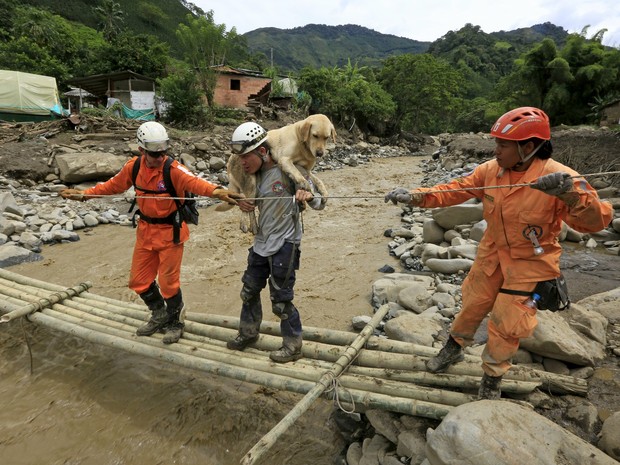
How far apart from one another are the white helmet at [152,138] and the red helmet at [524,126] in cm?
284

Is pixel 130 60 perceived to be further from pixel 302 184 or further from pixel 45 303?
pixel 302 184

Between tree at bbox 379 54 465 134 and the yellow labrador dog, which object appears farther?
tree at bbox 379 54 465 134

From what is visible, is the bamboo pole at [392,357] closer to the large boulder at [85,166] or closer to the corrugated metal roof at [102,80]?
the large boulder at [85,166]

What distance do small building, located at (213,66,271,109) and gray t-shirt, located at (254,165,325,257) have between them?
84.2 feet

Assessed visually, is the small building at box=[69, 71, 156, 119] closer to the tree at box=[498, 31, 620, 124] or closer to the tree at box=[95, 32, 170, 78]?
the tree at box=[95, 32, 170, 78]

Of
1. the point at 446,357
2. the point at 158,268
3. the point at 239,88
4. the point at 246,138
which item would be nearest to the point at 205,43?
the point at 239,88

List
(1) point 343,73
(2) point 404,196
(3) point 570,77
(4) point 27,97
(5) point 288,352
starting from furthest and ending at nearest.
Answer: (1) point 343,73 < (3) point 570,77 < (4) point 27,97 < (5) point 288,352 < (2) point 404,196

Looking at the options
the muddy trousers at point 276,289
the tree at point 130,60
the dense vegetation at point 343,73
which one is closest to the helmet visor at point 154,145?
the muddy trousers at point 276,289

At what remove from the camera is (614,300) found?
4.29 m

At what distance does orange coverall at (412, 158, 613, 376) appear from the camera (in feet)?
7.51

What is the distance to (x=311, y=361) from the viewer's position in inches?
133

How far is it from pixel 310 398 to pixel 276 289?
997 millimetres

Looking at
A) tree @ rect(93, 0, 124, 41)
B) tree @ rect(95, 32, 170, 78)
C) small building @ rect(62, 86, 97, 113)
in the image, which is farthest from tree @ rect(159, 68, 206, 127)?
tree @ rect(93, 0, 124, 41)

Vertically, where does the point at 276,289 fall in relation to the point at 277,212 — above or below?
below
